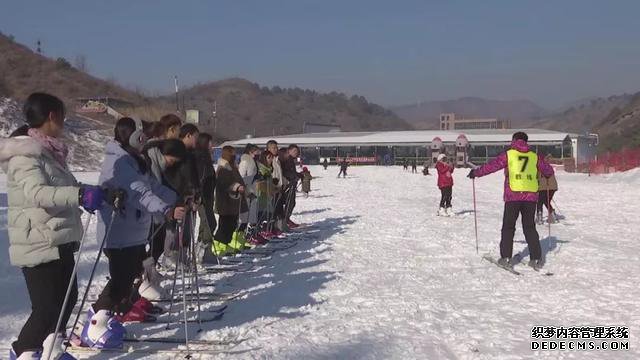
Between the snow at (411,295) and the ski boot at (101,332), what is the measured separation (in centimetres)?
20

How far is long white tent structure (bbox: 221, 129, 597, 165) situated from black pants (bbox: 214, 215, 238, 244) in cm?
4131

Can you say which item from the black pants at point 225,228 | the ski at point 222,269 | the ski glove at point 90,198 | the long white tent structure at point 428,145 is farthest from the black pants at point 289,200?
the long white tent structure at point 428,145

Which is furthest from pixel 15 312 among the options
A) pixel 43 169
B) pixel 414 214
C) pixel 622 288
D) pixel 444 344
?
pixel 414 214

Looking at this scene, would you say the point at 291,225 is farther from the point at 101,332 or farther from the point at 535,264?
the point at 101,332

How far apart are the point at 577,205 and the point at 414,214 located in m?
5.41

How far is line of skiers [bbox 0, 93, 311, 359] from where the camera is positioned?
3.61m

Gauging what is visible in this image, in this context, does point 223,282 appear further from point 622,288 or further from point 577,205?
point 577,205

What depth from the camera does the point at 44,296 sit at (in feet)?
12.2

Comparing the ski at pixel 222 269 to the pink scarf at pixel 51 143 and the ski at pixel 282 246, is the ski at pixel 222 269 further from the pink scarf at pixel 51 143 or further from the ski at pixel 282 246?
the pink scarf at pixel 51 143

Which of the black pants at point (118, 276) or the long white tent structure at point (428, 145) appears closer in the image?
the black pants at point (118, 276)

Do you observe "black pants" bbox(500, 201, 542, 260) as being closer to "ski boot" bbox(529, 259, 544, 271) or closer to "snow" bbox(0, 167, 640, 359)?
"ski boot" bbox(529, 259, 544, 271)

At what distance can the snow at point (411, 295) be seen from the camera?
4812 millimetres

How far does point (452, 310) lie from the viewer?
19.5 feet

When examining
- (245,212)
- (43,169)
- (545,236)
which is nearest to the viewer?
(43,169)
